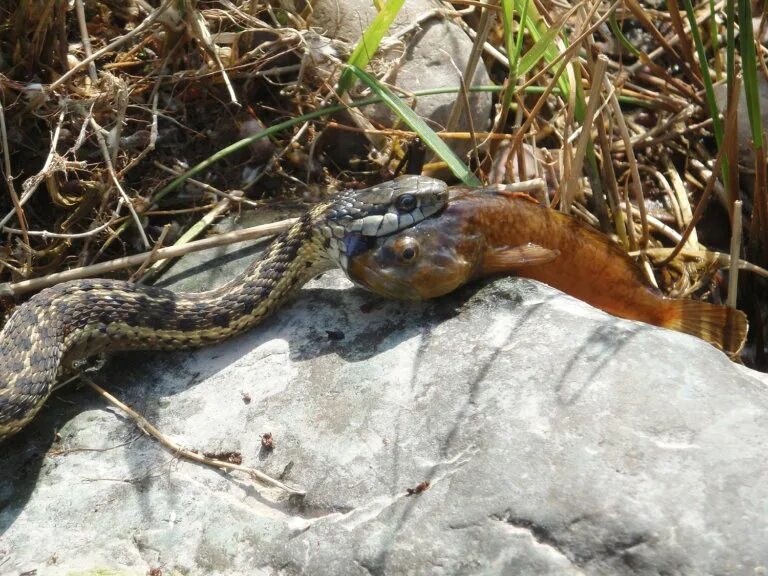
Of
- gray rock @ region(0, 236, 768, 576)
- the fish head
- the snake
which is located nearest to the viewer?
gray rock @ region(0, 236, 768, 576)

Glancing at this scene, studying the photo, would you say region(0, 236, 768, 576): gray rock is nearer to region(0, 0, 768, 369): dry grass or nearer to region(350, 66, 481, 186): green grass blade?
region(350, 66, 481, 186): green grass blade

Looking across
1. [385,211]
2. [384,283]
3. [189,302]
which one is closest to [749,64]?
[385,211]

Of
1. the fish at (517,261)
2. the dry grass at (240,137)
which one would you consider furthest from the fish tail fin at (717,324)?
the dry grass at (240,137)

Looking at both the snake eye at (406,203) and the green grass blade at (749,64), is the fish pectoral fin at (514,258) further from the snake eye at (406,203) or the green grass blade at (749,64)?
the green grass blade at (749,64)

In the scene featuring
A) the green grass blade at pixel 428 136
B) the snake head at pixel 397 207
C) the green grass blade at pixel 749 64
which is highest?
the green grass blade at pixel 749 64

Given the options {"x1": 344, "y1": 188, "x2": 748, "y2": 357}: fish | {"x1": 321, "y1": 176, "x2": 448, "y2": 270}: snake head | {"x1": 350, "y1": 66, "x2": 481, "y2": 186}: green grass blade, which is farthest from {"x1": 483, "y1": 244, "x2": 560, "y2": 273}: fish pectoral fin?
{"x1": 350, "y1": 66, "x2": 481, "y2": 186}: green grass blade

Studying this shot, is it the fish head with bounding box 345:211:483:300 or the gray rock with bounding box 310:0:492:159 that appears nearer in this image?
the fish head with bounding box 345:211:483:300
